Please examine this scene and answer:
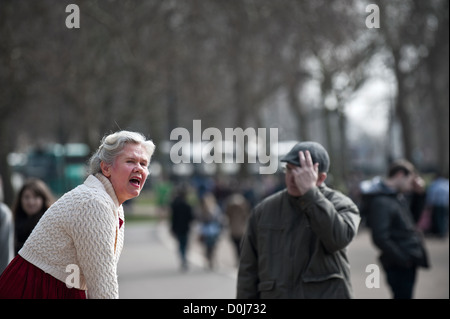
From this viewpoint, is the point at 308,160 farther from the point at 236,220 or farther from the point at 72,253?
the point at 236,220

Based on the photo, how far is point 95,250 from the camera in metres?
3.07

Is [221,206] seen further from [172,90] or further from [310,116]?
[310,116]

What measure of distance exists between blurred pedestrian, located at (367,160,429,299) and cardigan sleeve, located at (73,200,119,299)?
4161mm

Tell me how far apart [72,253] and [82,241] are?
11 centimetres

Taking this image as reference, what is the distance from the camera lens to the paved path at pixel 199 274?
11.2 metres

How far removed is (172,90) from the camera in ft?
95.7

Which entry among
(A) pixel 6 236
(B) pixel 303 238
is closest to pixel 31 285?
(B) pixel 303 238

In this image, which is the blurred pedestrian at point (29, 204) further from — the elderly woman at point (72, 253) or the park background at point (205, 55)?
the park background at point (205, 55)

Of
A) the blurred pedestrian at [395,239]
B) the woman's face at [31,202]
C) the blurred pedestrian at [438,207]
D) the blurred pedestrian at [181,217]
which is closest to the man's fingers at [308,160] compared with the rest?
the blurred pedestrian at [395,239]

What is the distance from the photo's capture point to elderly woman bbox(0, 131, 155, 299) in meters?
3.07

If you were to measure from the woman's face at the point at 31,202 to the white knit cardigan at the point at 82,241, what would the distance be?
12.4ft

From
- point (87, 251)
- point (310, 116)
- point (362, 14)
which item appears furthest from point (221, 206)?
point (87, 251)

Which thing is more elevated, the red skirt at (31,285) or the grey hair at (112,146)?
the grey hair at (112,146)
